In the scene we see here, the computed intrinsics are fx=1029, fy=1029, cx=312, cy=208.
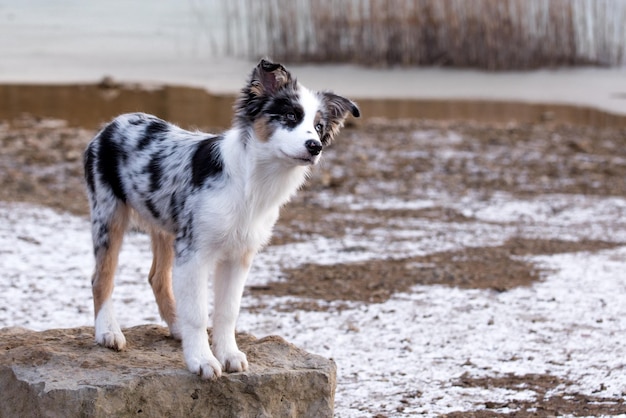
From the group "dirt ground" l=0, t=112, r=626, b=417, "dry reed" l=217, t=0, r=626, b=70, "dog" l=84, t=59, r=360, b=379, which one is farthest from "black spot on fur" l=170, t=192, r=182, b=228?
"dry reed" l=217, t=0, r=626, b=70

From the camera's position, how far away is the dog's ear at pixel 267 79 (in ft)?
13.8

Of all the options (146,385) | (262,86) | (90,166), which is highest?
(262,86)

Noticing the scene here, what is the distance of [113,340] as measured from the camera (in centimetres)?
458

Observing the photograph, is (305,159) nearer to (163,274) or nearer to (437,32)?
(163,274)

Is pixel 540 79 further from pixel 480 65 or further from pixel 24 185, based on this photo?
pixel 24 185

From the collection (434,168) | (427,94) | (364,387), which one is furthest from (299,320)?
(427,94)

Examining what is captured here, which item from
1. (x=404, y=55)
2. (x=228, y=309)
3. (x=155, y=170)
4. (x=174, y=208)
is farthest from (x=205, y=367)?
(x=404, y=55)

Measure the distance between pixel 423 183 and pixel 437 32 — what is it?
715 centimetres

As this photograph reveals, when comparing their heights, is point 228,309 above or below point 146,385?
above

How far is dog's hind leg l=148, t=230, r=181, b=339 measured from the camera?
16.1 feet

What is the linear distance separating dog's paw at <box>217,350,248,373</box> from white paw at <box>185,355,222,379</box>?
0.32 ft

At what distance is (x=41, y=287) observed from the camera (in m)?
6.60

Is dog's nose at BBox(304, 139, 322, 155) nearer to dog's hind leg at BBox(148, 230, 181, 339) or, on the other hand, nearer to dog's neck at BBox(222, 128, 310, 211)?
dog's neck at BBox(222, 128, 310, 211)

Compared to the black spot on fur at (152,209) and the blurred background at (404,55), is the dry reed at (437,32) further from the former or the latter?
the black spot on fur at (152,209)
